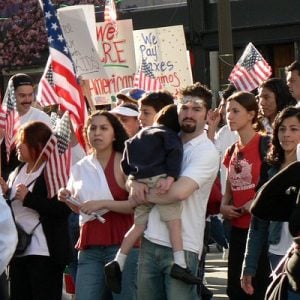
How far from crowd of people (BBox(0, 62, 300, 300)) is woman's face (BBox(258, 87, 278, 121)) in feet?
0.49

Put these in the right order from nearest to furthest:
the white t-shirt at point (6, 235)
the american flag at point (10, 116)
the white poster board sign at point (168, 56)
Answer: the white t-shirt at point (6, 235), the american flag at point (10, 116), the white poster board sign at point (168, 56)

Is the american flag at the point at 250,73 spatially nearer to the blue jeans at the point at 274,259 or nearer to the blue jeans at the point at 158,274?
the blue jeans at the point at 274,259

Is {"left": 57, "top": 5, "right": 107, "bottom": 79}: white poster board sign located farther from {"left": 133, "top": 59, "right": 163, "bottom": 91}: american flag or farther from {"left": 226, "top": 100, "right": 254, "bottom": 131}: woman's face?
{"left": 226, "top": 100, "right": 254, "bottom": 131}: woman's face

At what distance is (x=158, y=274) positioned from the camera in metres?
6.66

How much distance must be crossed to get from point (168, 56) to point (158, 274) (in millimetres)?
8037

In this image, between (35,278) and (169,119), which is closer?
(169,119)

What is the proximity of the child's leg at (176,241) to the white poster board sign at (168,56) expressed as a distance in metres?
7.48

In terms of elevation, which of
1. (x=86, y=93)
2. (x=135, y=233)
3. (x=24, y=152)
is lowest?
(x=86, y=93)

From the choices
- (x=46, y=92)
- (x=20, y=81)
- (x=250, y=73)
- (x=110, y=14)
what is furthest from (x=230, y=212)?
(x=110, y=14)

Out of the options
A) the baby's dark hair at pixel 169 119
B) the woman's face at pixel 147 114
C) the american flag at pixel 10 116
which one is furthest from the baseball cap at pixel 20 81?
the baby's dark hair at pixel 169 119

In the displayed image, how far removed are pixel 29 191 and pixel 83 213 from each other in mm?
493

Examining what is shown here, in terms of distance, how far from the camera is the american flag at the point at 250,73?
42.4 ft

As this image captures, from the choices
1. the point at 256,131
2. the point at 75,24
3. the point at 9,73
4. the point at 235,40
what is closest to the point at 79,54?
the point at 75,24

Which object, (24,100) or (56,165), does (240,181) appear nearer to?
(56,165)
